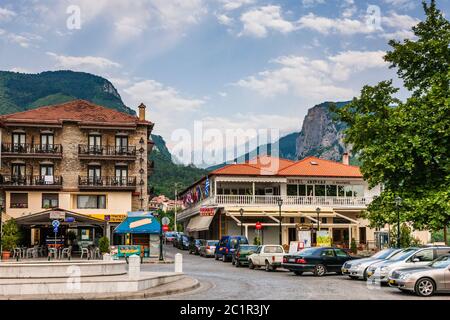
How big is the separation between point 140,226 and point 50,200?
20.4m

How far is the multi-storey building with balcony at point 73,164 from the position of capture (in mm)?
58125

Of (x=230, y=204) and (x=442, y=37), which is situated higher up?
(x=442, y=37)

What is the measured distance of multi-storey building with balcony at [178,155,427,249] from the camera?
58.0 meters

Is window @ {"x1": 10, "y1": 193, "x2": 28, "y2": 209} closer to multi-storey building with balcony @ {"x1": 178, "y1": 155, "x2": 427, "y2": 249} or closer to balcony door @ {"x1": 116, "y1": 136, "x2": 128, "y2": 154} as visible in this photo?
balcony door @ {"x1": 116, "y1": 136, "x2": 128, "y2": 154}

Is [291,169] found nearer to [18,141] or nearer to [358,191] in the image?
[358,191]

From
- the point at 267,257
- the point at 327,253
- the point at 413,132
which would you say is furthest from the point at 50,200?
the point at 413,132

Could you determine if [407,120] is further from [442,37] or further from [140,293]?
[140,293]

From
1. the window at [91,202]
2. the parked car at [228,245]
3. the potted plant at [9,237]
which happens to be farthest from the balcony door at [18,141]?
the parked car at [228,245]

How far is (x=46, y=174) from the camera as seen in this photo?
59.4 metres

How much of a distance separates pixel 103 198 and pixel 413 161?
35.9m

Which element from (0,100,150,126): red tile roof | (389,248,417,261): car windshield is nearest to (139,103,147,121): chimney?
(0,100,150,126): red tile roof

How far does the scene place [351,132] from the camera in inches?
1415

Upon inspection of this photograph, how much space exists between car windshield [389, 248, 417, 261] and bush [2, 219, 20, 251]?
27987 millimetres
